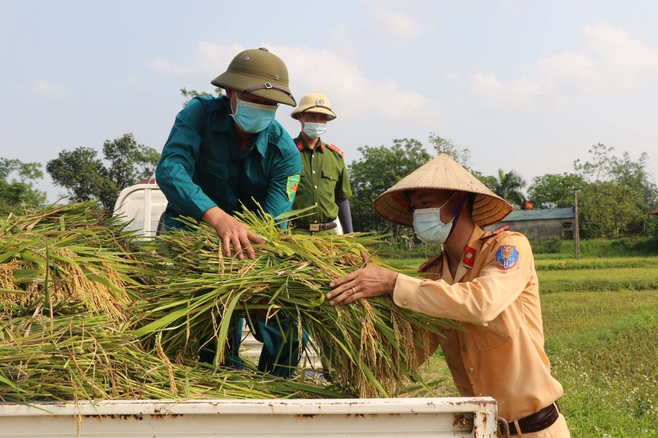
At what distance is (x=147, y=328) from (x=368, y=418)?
854 millimetres

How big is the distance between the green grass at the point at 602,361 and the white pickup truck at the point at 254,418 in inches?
26.5

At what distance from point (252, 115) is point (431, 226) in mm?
1151

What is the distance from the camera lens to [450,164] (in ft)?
9.00

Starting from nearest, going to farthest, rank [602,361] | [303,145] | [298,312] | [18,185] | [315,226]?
[298,312]
[315,226]
[303,145]
[602,361]
[18,185]

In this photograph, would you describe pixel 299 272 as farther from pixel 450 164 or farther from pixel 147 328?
pixel 450 164

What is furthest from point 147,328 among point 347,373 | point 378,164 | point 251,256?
point 378,164

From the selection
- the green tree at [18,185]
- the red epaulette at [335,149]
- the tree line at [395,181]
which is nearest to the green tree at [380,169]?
the tree line at [395,181]

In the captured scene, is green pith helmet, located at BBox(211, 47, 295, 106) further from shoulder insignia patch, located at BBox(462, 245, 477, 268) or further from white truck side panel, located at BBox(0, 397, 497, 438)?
white truck side panel, located at BBox(0, 397, 497, 438)

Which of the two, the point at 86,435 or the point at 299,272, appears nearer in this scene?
the point at 86,435

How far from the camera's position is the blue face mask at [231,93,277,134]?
322 centimetres

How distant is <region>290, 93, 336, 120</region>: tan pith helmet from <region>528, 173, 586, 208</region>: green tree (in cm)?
6632

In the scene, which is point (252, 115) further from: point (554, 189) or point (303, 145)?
point (554, 189)

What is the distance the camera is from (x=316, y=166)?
6.30 m

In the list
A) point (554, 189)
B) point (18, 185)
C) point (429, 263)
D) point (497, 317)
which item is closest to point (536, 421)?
point (497, 317)
